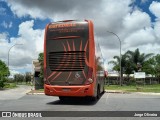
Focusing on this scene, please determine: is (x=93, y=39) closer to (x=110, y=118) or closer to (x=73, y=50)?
(x=73, y=50)

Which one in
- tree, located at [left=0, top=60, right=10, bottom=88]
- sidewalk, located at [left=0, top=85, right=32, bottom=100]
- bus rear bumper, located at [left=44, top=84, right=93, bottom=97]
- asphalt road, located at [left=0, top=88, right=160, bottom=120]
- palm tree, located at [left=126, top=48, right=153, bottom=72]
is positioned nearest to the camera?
asphalt road, located at [left=0, top=88, right=160, bottom=120]

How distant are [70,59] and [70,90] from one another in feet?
5.34

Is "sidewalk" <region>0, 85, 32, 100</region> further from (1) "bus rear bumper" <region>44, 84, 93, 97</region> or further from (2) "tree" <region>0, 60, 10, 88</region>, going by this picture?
(2) "tree" <region>0, 60, 10, 88</region>

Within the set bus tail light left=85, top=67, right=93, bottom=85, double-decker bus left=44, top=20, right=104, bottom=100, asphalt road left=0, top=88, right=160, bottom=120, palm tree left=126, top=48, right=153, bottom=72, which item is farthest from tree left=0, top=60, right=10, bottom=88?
bus tail light left=85, top=67, right=93, bottom=85

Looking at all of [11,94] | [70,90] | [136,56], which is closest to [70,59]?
→ [70,90]

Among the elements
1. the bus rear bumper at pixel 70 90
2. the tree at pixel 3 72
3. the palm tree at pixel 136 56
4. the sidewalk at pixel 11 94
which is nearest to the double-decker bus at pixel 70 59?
the bus rear bumper at pixel 70 90

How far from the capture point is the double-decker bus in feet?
57.1

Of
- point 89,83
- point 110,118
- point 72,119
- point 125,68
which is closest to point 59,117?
point 72,119

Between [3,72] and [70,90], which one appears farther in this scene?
[3,72]

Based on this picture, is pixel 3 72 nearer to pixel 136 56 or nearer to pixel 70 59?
pixel 136 56

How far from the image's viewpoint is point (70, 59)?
1769 cm

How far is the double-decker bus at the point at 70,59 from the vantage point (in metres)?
17.4

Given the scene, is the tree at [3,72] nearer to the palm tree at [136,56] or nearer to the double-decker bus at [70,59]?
the palm tree at [136,56]

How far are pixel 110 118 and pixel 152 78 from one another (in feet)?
245
